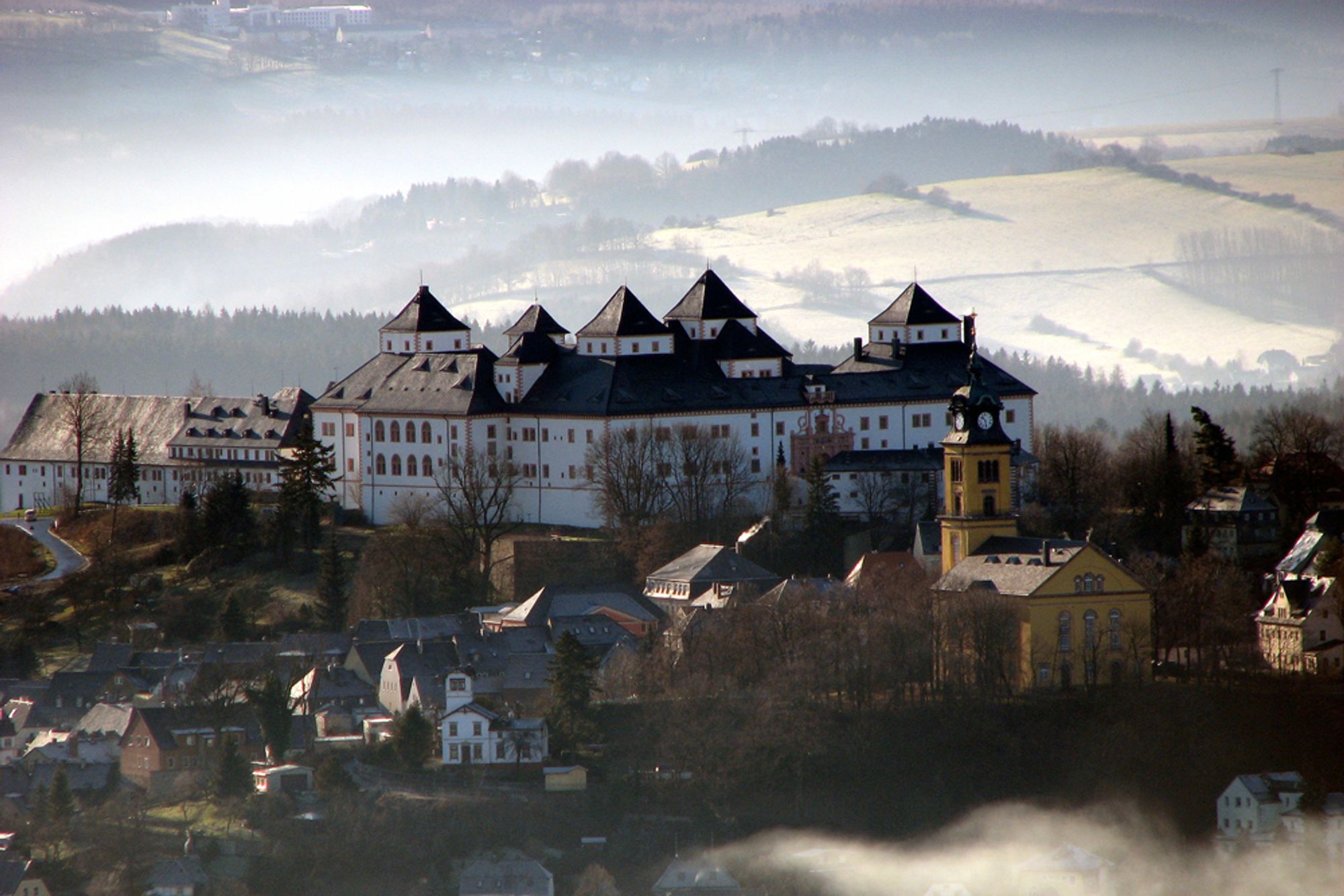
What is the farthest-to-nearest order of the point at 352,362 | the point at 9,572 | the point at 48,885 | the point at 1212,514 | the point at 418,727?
the point at 352,362
the point at 9,572
the point at 1212,514
the point at 418,727
the point at 48,885

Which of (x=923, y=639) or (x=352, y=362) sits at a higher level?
(x=352, y=362)

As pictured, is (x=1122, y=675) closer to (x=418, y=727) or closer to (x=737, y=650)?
(x=737, y=650)

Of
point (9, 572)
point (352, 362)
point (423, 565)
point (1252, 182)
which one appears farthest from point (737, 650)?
point (1252, 182)

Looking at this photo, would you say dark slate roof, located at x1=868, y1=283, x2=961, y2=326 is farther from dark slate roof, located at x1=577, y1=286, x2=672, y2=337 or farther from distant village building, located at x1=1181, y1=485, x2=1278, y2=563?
distant village building, located at x1=1181, y1=485, x2=1278, y2=563

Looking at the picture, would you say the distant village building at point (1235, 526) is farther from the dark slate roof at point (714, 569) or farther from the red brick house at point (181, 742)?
the red brick house at point (181, 742)

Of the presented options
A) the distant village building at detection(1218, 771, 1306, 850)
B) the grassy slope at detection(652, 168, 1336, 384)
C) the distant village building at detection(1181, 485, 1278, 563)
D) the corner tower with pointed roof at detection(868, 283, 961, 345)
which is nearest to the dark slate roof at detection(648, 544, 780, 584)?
the distant village building at detection(1181, 485, 1278, 563)

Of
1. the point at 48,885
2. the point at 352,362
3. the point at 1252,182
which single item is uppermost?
the point at 1252,182
